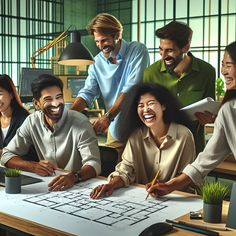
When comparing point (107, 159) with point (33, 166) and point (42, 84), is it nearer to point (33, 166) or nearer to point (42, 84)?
point (33, 166)

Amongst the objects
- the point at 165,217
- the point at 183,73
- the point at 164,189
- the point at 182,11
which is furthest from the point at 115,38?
the point at 182,11

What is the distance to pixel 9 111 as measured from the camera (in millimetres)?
3023

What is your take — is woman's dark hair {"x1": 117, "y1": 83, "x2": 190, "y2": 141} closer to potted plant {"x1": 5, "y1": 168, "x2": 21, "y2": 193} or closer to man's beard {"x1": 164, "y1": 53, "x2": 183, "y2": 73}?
man's beard {"x1": 164, "y1": 53, "x2": 183, "y2": 73}

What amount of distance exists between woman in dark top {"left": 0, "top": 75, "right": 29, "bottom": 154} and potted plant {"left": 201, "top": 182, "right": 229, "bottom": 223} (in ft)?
5.82

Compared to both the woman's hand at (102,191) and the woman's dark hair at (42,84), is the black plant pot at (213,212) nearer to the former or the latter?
the woman's hand at (102,191)

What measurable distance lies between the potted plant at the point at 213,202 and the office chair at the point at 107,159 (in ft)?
3.14

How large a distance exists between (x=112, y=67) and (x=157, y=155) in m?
0.98

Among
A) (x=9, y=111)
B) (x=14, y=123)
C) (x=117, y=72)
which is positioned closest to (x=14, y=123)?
(x=14, y=123)

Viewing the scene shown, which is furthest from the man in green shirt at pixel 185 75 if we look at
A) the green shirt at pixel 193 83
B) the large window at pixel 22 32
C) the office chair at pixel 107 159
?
the large window at pixel 22 32

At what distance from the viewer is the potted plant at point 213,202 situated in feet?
4.86

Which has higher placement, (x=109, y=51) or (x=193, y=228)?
(x=109, y=51)

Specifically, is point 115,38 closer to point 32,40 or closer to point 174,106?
point 174,106

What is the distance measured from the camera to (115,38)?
2.80 m

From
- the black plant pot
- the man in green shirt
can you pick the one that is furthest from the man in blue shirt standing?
the black plant pot
